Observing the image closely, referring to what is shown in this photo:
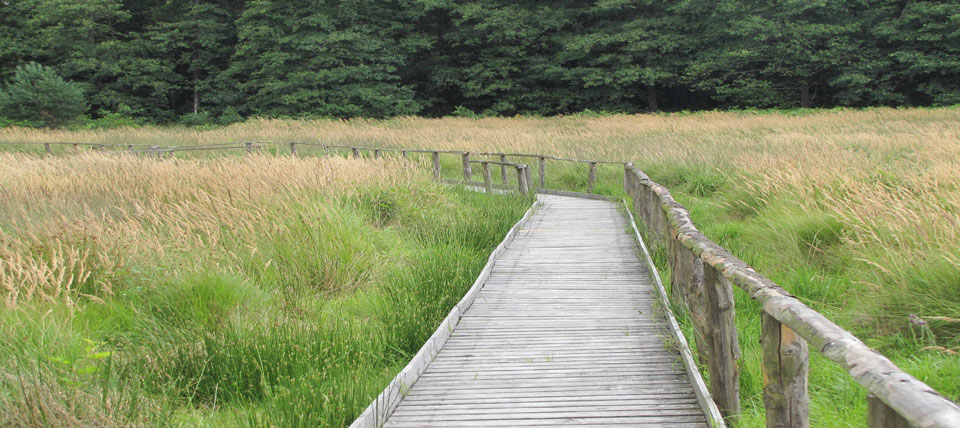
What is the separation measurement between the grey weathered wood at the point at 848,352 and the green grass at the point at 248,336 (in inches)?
73.9

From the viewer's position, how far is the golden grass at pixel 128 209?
16.8ft

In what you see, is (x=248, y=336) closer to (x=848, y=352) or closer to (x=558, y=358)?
(x=558, y=358)

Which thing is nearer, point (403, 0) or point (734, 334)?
point (734, 334)

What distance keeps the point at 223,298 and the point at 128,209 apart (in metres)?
3.68

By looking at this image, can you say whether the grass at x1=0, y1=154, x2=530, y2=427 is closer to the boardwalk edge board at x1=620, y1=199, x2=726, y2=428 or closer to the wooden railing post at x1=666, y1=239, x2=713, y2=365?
the boardwalk edge board at x1=620, y1=199, x2=726, y2=428

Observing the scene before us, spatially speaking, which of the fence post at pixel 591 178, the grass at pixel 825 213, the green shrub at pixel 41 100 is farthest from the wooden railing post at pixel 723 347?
the green shrub at pixel 41 100

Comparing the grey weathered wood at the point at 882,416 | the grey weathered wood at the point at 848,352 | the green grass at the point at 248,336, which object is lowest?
the green grass at the point at 248,336

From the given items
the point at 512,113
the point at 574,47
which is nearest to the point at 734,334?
the point at 574,47

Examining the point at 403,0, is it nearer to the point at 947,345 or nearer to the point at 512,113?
the point at 512,113

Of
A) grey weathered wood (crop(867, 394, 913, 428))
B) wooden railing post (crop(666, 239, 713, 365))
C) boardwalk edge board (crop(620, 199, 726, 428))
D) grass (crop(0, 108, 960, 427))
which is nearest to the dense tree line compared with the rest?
grass (crop(0, 108, 960, 427))

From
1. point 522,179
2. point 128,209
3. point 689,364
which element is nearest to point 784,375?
point 689,364

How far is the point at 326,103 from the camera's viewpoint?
115 ft

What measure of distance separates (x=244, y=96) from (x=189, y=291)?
35.7 metres

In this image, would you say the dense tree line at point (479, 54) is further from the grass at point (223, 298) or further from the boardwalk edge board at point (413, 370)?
the boardwalk edge board at point (413, 370)
